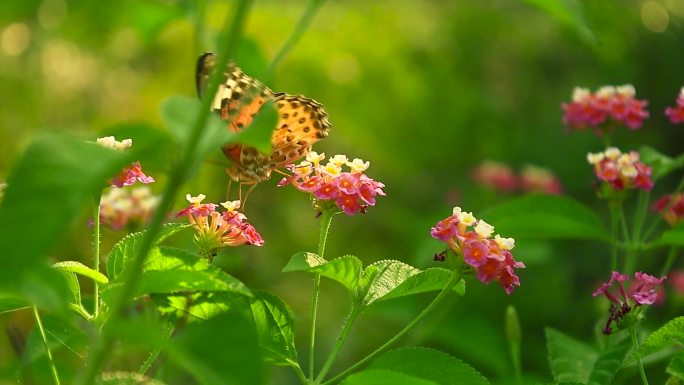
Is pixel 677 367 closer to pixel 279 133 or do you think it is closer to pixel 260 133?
pixel 260 133

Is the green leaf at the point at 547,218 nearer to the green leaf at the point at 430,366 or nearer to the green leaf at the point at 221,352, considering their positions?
the green leaf at the point at 430,366

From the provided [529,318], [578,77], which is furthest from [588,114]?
[578,77]

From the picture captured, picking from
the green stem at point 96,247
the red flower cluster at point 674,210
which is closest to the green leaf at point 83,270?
the green stem at point 96,247

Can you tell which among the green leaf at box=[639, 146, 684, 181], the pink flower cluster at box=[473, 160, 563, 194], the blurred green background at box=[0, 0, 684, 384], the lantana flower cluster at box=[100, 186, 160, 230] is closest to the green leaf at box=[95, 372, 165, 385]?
the lantana flower cluster at box=[100, 186, 160, 230]

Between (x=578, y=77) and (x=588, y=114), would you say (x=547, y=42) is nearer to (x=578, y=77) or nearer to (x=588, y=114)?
(x=578, y=77)

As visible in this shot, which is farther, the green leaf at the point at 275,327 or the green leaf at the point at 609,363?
the green leaf at the point at 609,363

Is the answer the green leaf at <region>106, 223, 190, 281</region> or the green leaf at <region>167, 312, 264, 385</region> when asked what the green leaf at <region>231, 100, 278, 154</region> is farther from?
the green leaf at <region>106, 223, 190, 281</region>

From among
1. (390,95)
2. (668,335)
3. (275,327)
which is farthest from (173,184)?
(390,95)
